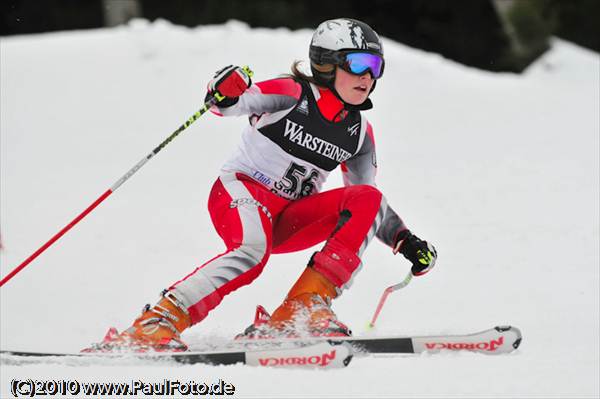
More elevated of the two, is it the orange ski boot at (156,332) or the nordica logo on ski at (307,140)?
the nordica logo on ski at (307,140)

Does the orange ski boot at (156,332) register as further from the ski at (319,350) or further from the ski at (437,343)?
the ski at (437,343)

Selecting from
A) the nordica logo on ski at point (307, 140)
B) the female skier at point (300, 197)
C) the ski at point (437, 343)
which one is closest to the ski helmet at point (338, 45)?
the female skier at point (300, 197)

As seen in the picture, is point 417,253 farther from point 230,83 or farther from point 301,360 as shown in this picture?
point 230,83

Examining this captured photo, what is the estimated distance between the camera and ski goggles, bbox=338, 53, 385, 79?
394 centimetres

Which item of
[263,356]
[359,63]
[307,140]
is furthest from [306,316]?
[359,63]

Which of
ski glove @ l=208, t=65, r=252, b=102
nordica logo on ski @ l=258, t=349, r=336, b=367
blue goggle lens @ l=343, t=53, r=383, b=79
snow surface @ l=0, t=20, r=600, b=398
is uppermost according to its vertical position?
ski glove @ l=208, t=65, r=252, b=102

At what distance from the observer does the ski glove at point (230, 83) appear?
3.79 meters

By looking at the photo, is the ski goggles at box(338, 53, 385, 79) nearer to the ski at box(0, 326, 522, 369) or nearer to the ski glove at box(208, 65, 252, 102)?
the ski glove at box(208, 65, 252, 102)

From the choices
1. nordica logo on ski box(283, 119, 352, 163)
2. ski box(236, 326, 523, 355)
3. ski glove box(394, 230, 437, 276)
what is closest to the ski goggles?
nordica logo on ski box(283, 119, 352, 163)

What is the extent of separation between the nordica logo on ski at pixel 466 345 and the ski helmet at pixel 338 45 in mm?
1177

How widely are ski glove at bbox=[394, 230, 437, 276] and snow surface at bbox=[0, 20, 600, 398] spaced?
466mm

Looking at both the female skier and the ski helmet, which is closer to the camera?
the female skier

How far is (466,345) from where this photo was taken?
3535mm

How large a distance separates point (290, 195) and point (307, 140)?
11.5 inches
